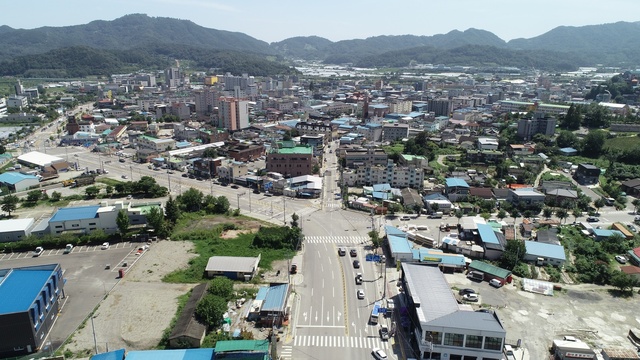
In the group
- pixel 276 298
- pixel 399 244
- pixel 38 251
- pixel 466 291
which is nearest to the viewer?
pixel 276 298

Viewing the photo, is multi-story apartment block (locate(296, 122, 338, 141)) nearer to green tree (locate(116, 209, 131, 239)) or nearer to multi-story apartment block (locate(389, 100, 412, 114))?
multi-story apartment block (locate(389, 100, 412, 114))

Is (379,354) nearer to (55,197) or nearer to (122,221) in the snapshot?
(122,221)

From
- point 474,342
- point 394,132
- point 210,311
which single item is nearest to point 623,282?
point 474,342

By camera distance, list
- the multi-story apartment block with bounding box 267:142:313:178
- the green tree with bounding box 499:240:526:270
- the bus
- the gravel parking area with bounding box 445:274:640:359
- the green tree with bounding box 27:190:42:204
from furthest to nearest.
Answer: the multi-story apartment block with bounding box 267:142:313:178
the green tree with bounding box 27:190:42:204
the green tree with bounding box 499:240:526:270
the bus
the gravel parking area with bounding box 445:274:640:359

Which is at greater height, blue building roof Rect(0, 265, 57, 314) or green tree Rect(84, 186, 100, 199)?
blue building roof Rect(0, 265, 57, 314)

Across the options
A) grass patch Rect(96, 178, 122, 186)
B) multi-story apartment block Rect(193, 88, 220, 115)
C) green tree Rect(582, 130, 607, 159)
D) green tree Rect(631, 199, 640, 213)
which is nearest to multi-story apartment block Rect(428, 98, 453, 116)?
green tree Rect(582, 130, 607, 159)

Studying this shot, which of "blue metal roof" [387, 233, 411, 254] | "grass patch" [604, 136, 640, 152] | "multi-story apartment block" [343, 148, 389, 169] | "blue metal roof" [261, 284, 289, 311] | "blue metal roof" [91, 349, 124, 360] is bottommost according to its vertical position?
"blue metal roof" [91, 349, 124, 360]
